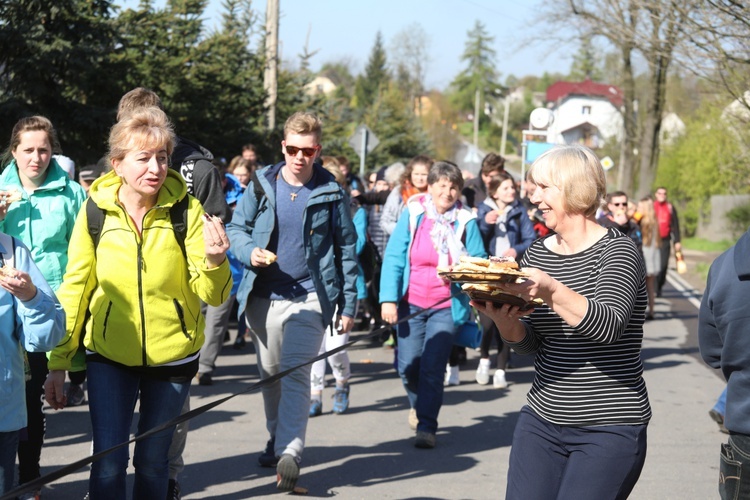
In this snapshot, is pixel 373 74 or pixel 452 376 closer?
pixel 452 376

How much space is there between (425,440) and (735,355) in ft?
13.4

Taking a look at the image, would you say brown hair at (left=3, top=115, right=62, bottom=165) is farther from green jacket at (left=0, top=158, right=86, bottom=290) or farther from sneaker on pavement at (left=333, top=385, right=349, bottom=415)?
sneaker on pavement at (left=333, top=385, right=349, bottom=415)

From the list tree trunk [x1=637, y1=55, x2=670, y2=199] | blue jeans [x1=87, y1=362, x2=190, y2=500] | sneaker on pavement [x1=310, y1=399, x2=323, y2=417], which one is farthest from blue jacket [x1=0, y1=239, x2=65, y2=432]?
tree trunk [x1=637, y1=55, x2=670, y2=199]

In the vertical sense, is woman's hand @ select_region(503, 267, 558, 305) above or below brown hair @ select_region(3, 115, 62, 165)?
below


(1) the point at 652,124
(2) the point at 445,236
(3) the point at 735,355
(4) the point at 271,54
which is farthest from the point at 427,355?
(1) the point at 652,124

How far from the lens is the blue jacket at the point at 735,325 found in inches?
145

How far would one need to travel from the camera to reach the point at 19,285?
3.61m

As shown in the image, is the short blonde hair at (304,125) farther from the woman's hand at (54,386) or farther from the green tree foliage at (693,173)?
the green tree foliage at (693,173)

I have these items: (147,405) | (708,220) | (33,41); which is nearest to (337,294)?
(147,405)

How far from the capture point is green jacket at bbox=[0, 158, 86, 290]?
5.76 metres

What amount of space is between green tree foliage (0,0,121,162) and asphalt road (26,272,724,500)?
4.39m

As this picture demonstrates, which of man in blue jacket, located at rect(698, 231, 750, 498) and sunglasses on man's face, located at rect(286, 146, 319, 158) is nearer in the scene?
man in blue jacket, located at rect(698, 231, 750, 498)

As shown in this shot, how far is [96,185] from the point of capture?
455 cm

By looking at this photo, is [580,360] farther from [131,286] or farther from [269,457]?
[269,457]
